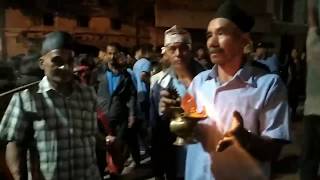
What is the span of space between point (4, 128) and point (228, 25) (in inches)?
61.2

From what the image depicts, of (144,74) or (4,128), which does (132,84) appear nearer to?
(144,74)

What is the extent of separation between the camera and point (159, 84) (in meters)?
4.78

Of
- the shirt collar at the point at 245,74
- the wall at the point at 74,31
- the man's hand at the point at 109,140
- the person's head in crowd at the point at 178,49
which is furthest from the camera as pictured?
the wall at the point at 74,31

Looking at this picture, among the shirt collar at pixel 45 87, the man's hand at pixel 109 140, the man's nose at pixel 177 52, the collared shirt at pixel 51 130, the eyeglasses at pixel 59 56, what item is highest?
the eyeglasses at pixel 59 56

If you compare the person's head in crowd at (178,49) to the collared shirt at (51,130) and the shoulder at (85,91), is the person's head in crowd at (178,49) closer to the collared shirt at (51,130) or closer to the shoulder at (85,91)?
the shoulder at (85,91)

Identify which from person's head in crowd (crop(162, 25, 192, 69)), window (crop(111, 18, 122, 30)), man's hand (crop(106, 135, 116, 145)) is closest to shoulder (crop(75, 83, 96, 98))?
man's hand (crop(106, 135, 116, 145))

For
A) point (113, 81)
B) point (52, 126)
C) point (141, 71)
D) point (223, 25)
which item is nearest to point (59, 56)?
point (52, 126)

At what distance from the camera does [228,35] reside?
8.87 feet

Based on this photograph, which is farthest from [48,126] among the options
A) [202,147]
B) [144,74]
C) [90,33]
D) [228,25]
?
[90,33]

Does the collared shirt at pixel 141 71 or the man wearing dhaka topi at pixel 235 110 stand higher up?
the man wearing dhaka topi at pixel 235 110

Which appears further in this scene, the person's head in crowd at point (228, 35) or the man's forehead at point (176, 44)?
the man's forehead at point (176, 44)

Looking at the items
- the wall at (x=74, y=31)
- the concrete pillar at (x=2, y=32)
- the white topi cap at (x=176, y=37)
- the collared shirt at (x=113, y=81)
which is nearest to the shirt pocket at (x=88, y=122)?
the white topi cap at (x=176, y=37)

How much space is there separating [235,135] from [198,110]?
44 cm

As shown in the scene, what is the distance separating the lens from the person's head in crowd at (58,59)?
11.8 feet
